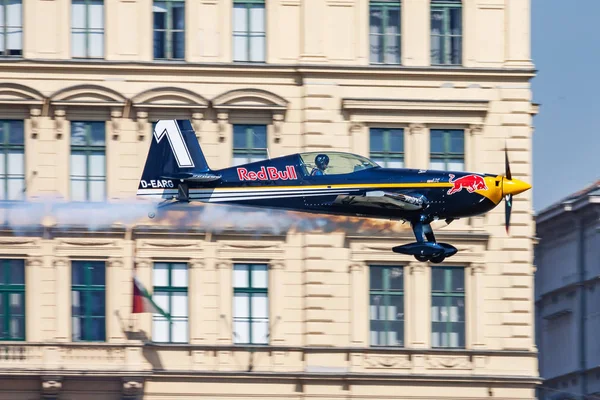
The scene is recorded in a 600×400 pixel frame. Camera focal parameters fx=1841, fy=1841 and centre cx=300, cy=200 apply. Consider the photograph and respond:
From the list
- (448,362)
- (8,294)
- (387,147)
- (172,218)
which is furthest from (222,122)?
(448,362)

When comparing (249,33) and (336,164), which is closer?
(336,164)

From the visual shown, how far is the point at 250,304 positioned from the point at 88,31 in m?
9.91

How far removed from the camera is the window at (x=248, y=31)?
57.7 meters

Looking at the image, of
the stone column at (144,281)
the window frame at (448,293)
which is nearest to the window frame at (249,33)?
the stone column at (144,281)

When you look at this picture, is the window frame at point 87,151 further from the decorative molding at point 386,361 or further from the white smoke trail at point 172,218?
the decorative molding at point 386,361

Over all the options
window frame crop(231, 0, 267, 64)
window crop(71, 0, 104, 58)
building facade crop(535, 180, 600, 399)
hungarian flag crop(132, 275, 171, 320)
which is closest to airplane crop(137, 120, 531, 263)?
hungarian flag crop(132, 275, 171, 320)

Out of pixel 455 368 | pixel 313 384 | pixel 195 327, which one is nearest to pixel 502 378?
pixel 455 368

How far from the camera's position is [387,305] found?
57.4 metres

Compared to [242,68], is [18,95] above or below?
below

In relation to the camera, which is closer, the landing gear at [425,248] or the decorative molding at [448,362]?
the landing gear at [425,248]

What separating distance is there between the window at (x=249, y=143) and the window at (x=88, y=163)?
413cm

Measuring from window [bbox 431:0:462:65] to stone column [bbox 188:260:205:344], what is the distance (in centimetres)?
987

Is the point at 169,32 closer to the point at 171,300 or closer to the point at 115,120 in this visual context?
the point at 115,120

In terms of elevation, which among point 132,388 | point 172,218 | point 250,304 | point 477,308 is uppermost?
point 172,218
